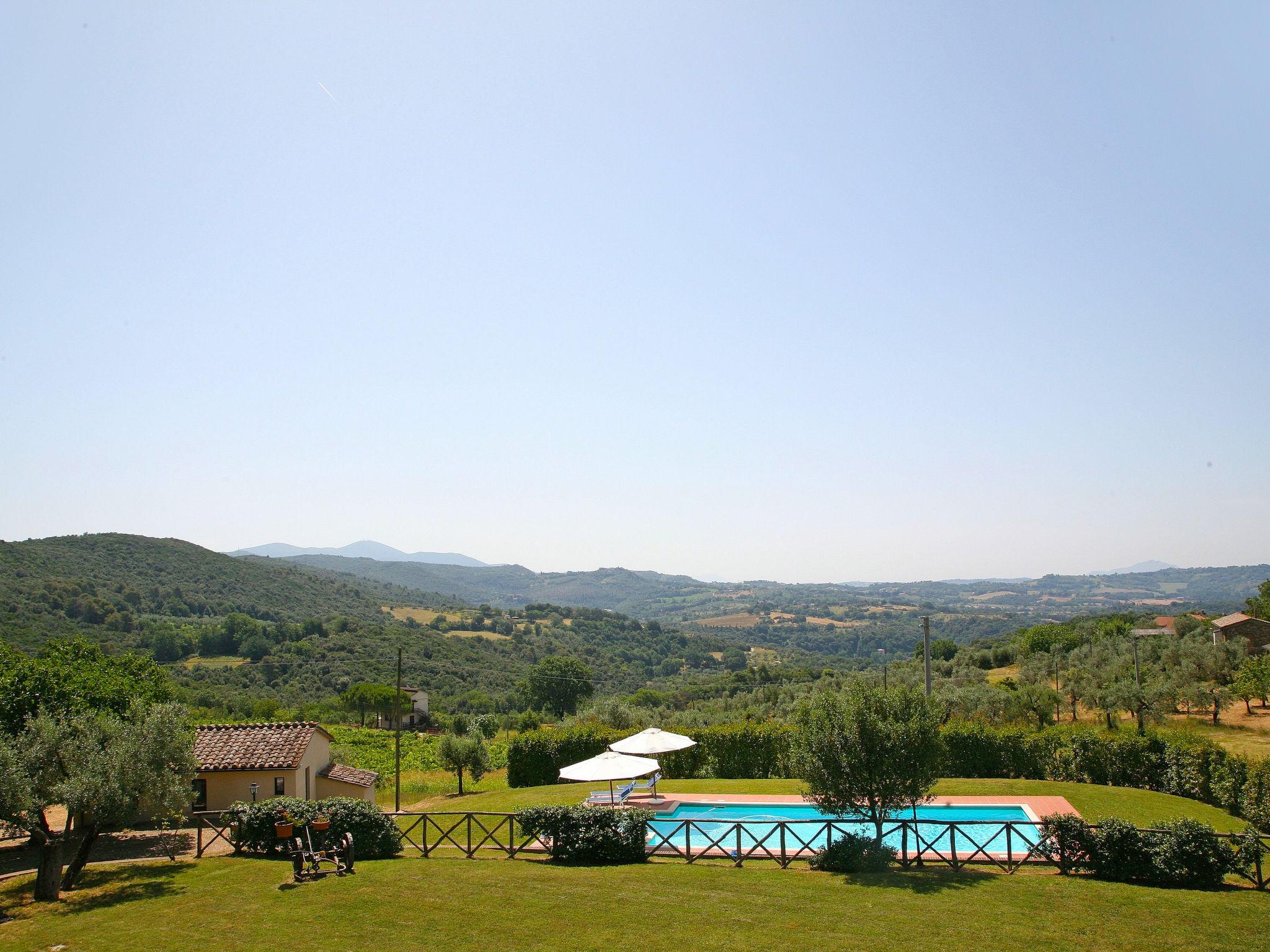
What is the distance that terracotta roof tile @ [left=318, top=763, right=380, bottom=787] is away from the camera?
2341cm

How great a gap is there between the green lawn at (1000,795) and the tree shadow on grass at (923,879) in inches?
272

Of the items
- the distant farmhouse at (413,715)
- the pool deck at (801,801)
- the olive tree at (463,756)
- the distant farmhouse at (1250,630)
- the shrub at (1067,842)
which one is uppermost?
the shrub at (1067,842)

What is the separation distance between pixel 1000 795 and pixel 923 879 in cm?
1087

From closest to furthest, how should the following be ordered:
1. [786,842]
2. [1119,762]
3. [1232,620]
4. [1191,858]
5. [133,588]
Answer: [1191,858] → [786,842] → [1119,762] → [1232,620] → [133,588]

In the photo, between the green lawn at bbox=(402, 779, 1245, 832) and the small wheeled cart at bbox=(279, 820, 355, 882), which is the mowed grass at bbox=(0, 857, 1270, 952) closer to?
the small wheeled cart at bbox=(279, 820, 355, 882)

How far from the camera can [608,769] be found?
20.0 m

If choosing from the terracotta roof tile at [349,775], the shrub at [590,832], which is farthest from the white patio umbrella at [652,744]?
the terracotta roof tile at [349,775]

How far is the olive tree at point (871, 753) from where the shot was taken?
14.3 m

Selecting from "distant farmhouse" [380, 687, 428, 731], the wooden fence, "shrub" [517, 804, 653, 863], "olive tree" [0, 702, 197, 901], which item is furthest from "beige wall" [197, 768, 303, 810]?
"distant farmhouse" [380, 687, 428, 731]

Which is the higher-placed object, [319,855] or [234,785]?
[319,855]

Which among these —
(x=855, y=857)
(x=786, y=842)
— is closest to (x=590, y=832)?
(x=786, y=842)

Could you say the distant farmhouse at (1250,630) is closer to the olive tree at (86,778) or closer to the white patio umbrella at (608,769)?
the white patio umbrella at (608,769)

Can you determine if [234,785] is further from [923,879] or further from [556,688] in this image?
[556,688]

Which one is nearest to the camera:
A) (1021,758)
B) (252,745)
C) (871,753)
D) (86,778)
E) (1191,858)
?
(1191,858)
